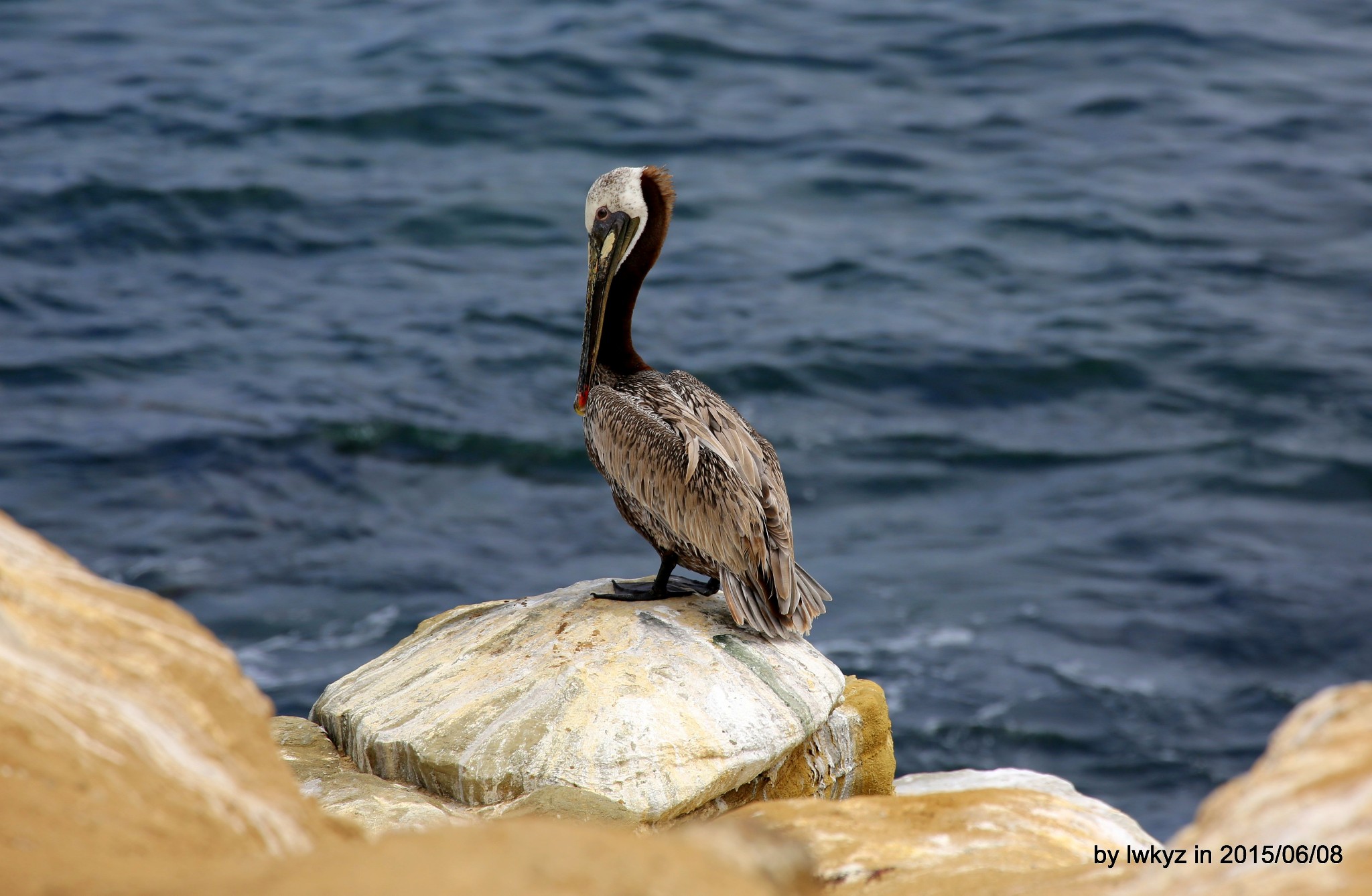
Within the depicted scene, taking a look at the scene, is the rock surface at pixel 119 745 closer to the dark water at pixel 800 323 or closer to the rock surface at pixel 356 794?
the rock surface at pixel 356 794

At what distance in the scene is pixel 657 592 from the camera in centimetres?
575

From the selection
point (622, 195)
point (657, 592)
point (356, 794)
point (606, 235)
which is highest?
point (622, 195)

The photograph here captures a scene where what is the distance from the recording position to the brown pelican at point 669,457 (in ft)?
18.0

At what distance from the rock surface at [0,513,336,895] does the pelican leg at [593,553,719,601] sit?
2.64m

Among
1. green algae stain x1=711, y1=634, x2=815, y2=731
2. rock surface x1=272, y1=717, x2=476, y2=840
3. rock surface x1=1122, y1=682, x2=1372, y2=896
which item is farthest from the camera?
green algae stain x1=711, y1=634, x2=815, y2=731

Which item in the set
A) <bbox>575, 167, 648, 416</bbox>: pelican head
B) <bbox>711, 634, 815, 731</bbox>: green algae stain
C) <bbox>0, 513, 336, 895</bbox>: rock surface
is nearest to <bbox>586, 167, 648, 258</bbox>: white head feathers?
<bbox>575, 167, 648, 416</bbox>: pelican head

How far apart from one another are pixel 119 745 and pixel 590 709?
2363 mm

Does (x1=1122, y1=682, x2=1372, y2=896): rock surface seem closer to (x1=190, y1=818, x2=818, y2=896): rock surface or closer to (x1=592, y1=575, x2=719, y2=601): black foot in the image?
(x1=190, y1=818, x2=818, y2=896): rock surface

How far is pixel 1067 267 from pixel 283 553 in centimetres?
866

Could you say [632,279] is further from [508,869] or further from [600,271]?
[508,869]

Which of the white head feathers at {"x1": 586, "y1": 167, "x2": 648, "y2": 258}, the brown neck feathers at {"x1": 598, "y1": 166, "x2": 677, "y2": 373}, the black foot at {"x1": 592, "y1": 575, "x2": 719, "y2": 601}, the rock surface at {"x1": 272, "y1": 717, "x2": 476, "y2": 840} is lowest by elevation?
the rock surface at {"x1": 272, "y1": 717, "x2": 476, "y2": 840}

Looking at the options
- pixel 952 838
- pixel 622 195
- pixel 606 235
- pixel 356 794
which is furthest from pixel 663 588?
pixel 952 838

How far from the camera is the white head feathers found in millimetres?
6297

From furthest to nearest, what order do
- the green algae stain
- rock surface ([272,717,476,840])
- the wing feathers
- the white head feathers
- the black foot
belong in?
the white head feathers
the black foot
the wing feathers
the green algae stain
rock surface ([272,717,476,840])
